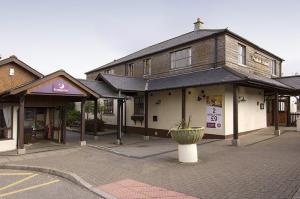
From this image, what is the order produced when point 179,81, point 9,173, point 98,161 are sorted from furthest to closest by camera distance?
point 179,81
point 98,161
point 9,173

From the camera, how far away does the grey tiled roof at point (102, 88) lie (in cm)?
1478

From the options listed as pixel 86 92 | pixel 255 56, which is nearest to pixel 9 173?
pixel 86 92

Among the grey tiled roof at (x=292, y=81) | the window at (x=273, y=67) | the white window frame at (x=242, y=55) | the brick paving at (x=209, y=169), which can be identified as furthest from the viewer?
the window at (x=273, y=67)

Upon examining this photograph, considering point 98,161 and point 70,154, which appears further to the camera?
point 70,154

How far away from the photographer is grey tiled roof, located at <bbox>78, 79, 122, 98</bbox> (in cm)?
1478

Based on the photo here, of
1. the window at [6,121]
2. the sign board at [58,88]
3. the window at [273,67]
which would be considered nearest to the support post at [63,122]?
the sign board at [58,88]

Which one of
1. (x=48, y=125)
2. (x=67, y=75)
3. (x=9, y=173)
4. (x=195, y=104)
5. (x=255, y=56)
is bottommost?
(x=9, y=173)

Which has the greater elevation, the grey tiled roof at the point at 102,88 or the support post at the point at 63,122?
the grey tiled roof at the point at 102,88

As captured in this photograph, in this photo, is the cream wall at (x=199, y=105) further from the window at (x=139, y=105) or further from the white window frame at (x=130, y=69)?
the white window frame at (x=130, y=69)

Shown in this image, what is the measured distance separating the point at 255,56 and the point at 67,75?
12867 millimetres

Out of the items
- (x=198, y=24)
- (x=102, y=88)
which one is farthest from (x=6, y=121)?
(x=198, y=24)

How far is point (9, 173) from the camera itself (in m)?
8.80

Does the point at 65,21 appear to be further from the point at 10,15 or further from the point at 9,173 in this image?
the point at 9,173

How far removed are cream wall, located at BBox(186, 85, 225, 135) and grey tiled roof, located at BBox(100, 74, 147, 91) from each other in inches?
129
